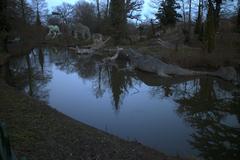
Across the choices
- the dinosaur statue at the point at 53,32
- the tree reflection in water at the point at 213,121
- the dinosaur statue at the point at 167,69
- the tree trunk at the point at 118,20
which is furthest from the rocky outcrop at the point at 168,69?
the dinosaur statue at the point at 53,32

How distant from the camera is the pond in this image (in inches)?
419

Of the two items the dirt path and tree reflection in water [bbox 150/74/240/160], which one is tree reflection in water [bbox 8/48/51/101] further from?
the dirt path

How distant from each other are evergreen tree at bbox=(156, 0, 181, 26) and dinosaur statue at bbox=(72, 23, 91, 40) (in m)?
13.7

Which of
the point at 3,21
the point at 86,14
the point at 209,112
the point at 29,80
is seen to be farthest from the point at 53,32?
the point at 209,112

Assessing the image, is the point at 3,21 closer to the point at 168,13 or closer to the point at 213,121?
the point at 168,13

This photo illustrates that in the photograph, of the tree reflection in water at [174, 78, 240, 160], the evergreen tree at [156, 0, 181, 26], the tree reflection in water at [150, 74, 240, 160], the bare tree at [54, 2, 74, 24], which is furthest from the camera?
the bare tree at [54, 2, 74, 24]

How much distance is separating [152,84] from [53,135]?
535 inches

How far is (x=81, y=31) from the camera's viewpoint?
55844 millimetres

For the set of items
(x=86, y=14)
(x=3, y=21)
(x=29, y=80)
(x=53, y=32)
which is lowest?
(x=29, y=80)

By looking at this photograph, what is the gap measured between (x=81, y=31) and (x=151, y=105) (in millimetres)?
41934

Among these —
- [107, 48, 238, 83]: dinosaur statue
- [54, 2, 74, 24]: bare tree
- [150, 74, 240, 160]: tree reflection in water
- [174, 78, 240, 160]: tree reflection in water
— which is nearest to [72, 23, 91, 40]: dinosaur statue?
[54, 2, 74, 24]: bare tree

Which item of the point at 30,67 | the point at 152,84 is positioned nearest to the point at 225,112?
the point at 152,84

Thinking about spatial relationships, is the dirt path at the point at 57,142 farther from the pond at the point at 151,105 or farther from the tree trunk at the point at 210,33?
the tree trunk at the point at 210,33

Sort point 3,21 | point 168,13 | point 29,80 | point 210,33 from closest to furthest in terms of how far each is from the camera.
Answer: point 29,80 < point 210,33 < point 3,21 < point 168,13
